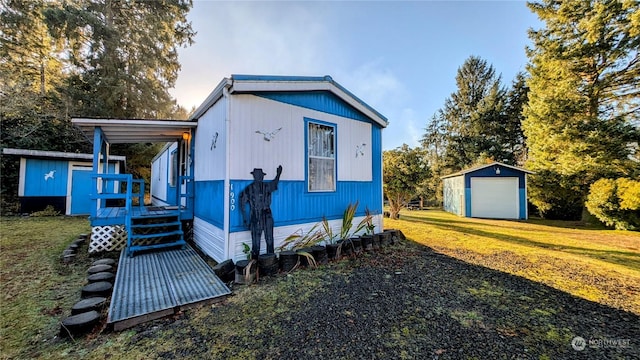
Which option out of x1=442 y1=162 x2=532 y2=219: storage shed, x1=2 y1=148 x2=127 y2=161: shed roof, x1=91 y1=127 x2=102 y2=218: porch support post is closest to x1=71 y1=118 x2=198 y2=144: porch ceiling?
x1=91 y1=127 x2=102 y2=218: porch support post

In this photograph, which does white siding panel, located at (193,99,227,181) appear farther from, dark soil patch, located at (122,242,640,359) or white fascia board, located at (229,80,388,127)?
dark soil patch, located at (122,242,640,359)

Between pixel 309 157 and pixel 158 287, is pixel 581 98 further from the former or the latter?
pixel 158 287

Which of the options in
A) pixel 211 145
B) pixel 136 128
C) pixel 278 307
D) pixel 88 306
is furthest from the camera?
pixel 136 128

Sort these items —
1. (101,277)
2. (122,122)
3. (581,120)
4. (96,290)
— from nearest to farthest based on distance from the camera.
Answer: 1. (96,290)
2. (101,277)
3. (122,122)
4. (581,120)

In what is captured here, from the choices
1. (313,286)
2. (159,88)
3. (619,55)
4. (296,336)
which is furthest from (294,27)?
(619,55)

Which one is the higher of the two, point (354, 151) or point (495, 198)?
point (354, 151)

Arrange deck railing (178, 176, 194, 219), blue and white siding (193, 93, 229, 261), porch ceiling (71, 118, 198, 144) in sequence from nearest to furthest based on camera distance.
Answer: blue and white siding (193, 93, 229, 261), porch ceiling (71, 118, 198, 144), deck railing (178, 176, 194, 219)

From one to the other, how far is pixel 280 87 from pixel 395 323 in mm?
4228

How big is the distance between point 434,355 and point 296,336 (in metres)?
1.25

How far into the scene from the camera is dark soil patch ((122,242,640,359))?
219cm

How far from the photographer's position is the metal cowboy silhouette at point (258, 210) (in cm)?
428

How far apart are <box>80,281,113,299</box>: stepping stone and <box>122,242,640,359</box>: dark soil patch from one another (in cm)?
115

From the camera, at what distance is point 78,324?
2352mm

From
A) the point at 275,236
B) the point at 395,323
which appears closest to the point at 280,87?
the point at 275,236
